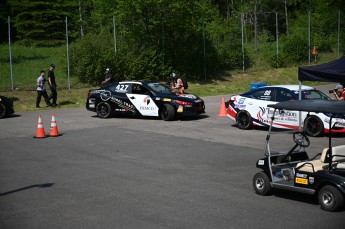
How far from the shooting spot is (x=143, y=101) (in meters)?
20.3

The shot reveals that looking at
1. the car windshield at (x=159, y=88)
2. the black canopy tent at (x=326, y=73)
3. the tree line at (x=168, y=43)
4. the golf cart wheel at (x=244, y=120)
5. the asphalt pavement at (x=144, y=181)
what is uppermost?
the tree line at (x=168, y=43)

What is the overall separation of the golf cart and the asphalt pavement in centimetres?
24

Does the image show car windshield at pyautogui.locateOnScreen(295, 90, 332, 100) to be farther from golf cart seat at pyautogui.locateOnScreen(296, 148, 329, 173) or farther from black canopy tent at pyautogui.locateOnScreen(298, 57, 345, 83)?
golf cart seat at pyautogui.locateOnScreen(296, 148, 329, 173)

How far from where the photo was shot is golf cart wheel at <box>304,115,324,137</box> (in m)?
15.7

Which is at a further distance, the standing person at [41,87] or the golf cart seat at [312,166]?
the standing person at [41,87]

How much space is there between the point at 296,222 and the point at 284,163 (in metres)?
1.85

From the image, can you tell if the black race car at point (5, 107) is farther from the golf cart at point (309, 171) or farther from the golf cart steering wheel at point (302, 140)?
the golf cart steering wheel at point (302, 140)

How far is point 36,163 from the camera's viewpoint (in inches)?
502

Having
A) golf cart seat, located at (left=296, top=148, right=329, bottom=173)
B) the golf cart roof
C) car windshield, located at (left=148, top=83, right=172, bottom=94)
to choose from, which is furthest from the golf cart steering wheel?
car windshield, located at (left=148, top=83, right=172, bottom=94)

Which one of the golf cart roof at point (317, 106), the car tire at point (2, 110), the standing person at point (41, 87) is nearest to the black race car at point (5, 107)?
the car tire at point (2, 110)

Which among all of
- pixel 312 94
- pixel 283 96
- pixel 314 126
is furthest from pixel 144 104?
pixel 314 126

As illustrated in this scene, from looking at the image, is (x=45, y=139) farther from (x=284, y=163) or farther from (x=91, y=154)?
(x=284, y=163)

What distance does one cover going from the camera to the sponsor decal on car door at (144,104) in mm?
20188

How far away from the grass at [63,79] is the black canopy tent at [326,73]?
574 inches
